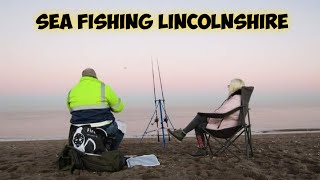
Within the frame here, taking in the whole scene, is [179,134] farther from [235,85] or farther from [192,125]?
[235,85]

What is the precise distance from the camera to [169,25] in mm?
10227

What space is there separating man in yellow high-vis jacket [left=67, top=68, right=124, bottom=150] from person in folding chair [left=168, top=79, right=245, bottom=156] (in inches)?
54.3

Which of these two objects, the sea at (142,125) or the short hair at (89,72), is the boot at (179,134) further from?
the short hair at (89,72)

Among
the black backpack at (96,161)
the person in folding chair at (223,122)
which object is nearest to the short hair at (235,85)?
the person in folding chair at (223,122)

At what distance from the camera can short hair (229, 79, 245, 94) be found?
628 cm

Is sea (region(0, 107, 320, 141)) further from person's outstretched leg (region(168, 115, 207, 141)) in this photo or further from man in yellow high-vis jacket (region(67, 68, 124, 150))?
man in yellow high-vis jacket (region(67, 68, 124, 150))

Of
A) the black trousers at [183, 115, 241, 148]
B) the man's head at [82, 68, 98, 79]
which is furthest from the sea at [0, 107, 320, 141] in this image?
the man's head at [82, 68, 98, 79]

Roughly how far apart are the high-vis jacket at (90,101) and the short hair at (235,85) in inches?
72.1

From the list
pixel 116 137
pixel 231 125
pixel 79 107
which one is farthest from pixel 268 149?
pixel 79 107

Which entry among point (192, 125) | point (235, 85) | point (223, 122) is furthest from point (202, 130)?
point (235, 85)

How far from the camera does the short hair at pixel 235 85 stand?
628 cm

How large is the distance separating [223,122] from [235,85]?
58 centimetres

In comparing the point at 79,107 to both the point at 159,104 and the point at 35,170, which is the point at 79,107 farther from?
the point at 159,104

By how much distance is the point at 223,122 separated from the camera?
20.4 ft
